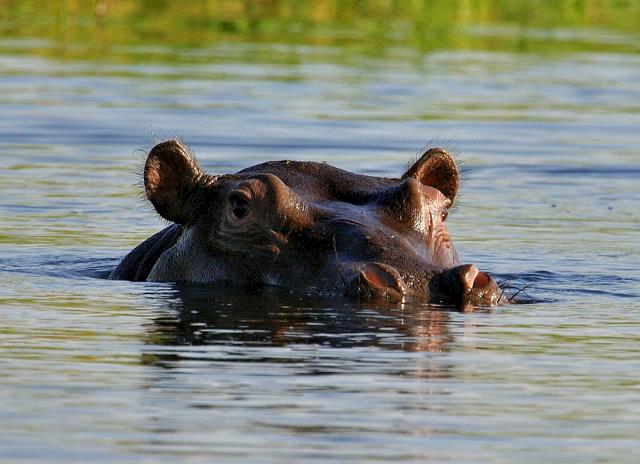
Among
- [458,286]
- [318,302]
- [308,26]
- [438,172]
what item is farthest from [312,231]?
[308,26]

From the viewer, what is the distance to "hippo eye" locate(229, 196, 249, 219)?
905 cm

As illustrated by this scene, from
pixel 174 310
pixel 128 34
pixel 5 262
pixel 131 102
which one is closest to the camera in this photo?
pixel 174 310

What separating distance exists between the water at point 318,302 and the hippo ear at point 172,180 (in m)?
0.41

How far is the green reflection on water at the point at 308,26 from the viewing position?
1032 inches

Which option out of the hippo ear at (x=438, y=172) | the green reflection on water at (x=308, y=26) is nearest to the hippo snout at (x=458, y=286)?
the hippo ear at (x=438, y=172)

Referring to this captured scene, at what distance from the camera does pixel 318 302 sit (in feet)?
27.4

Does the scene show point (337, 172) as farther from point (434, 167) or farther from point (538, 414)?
point (538, 414)

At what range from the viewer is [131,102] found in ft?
65.2

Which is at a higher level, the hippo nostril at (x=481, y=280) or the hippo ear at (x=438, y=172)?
the hippo ear at (x=438, y=172)

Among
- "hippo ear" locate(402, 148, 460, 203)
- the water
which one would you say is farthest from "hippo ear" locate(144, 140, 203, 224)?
"hippo ear" locate(402, 148, 460, 203)

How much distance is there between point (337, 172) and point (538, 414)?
3.56 m

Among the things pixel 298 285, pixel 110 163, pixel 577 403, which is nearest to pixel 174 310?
pixel 298 285

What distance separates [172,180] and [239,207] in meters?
0.61

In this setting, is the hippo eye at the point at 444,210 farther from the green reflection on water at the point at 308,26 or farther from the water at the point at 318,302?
the green reflection on water at the point at 308,26
